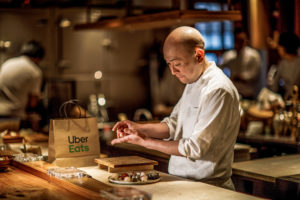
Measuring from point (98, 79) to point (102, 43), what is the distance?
2.14ft

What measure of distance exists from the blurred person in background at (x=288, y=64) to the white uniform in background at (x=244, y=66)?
1.74 meters

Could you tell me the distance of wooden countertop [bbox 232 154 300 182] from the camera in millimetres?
2932

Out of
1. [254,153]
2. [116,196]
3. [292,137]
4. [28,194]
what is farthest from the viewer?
[292,137]

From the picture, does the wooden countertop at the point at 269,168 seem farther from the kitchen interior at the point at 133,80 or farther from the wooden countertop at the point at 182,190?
the wooden countertop at the point at 182,190

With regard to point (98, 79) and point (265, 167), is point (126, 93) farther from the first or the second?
point (265, 167)

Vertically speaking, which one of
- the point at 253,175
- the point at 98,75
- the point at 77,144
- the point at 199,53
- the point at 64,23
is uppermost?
the point at 64,23

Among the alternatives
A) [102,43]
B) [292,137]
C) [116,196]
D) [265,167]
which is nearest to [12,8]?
[102,43]

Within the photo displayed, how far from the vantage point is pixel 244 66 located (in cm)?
847

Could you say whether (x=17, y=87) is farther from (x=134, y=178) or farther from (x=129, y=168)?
(x=134, y=178)

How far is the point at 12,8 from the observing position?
26.6 ft

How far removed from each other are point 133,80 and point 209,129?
22.3 feet

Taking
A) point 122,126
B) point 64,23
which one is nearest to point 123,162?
point 122,126

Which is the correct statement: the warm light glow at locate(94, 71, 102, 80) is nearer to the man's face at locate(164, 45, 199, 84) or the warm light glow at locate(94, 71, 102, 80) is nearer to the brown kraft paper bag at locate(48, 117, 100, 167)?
the brown kraft paper bag at locate(48, 117, 100, 167)

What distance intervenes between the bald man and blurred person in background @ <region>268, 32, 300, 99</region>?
9.98 feet
